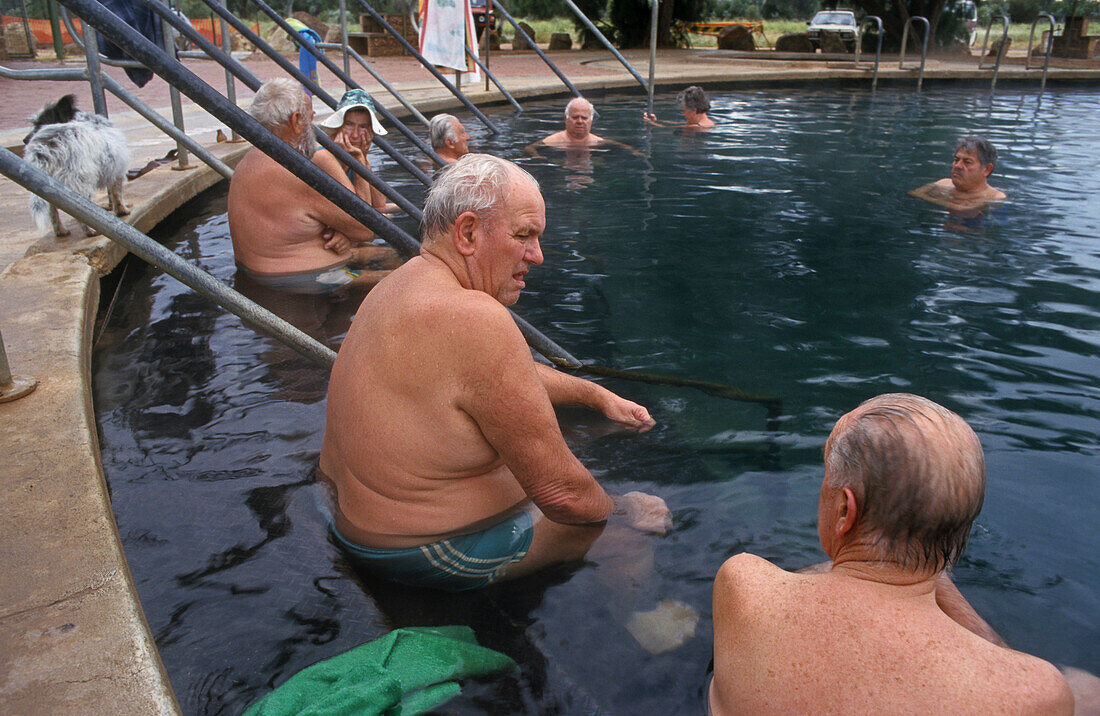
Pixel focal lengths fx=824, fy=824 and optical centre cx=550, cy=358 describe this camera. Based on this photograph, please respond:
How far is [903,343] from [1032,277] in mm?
1721

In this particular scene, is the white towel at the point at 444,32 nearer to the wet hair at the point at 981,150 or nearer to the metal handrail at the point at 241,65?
the metal handrail at the point at 241,65

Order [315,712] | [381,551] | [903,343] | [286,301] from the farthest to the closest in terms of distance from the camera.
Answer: [286,301] → [903,343] → [381,551] → [315,712]

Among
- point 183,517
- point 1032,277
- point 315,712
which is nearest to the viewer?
point 315,712

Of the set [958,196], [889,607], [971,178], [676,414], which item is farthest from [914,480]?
[958,196]

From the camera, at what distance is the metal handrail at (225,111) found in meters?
2.83

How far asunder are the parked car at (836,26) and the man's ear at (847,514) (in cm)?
2782

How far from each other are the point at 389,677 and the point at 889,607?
1.09 metres

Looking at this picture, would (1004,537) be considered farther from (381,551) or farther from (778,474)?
(381,551)

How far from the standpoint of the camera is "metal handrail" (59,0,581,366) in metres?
2.83

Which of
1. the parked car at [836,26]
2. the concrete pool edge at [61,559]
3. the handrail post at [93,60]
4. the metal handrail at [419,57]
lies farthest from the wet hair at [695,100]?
the parked car at [836,26]

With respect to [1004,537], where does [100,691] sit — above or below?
above

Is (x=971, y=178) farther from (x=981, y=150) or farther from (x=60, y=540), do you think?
(x=60, y=540)

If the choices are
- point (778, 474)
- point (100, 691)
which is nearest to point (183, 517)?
point (100, 691)

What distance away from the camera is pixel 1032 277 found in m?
5.47
